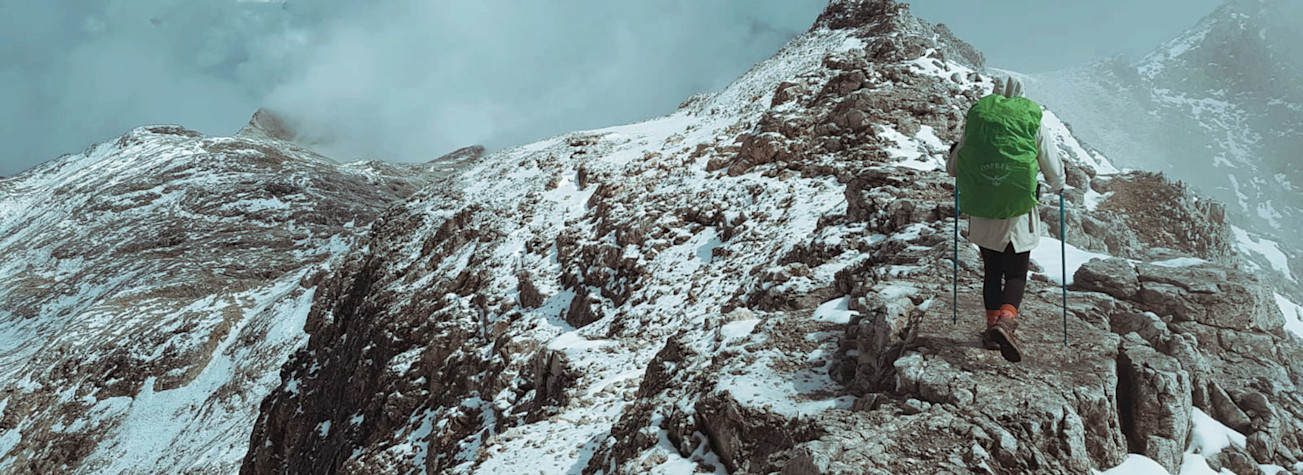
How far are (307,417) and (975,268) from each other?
67.6 feet

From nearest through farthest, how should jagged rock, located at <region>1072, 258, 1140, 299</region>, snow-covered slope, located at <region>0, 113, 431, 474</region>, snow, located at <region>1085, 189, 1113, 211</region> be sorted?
jagged rock, located at <region>1072, 258, 1140, 299</region> → snow, located at <region>1085, 189, 1113, 211</region> → snow-covered slope, located at <region>0, 113, 431, 474</region>

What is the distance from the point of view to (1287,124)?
648 feet

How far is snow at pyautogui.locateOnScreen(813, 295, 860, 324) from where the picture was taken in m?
8.29

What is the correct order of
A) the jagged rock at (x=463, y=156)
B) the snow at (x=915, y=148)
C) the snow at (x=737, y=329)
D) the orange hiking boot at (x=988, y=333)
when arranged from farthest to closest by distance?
the jagged rock at (x=463, y=156) → the snow at (x=915, y=148) → the snow at (x=737, y=329) → the orange hiking boot at (x=988, y=333)

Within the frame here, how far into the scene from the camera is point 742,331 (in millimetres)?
8672

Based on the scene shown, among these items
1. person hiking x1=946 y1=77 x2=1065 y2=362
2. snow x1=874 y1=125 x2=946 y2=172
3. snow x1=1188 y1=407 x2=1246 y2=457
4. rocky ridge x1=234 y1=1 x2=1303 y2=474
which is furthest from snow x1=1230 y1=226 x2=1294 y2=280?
person hiking x1=946 y1=77 x2=1065 y2=362

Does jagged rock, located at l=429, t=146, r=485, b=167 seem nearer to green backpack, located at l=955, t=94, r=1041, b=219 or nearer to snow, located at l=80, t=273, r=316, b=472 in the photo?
snow, located at l=80, t=273, r=316, b=472

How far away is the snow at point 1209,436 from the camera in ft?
18.1

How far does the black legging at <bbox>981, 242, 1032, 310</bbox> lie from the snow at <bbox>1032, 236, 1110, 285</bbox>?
236 centimetres

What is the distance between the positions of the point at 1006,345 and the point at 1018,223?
3.25 ft

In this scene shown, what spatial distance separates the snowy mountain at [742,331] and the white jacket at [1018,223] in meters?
0.93

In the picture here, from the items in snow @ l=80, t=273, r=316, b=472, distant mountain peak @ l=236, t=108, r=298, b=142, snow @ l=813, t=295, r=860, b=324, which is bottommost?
snow @ l=80, t=273, r=316, b=472

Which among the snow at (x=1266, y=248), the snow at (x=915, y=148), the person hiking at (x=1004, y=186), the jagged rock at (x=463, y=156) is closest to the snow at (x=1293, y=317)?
the person hiking at (x=1004, y=186)

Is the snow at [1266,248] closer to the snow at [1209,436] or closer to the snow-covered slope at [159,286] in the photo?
the snow at [1209,436]
